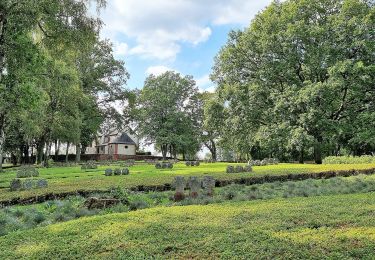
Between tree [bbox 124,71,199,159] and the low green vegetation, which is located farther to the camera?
tree [bbox 124,71,199,159]

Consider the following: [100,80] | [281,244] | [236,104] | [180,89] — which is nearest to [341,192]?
[281,244]

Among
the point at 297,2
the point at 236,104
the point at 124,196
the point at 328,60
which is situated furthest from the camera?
the point at 236,104

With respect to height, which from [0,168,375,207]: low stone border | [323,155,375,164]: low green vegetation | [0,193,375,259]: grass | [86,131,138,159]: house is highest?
[86,131,138,159]: house

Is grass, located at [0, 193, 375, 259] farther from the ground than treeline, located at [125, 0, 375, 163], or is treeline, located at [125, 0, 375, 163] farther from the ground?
treeline, located at [125, 0, 375, 163]

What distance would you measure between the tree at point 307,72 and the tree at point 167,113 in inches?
902

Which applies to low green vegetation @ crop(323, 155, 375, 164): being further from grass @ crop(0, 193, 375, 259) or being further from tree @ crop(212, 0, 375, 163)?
grass @ crop(0, 193, 375, 259)

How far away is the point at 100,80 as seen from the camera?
54.7m

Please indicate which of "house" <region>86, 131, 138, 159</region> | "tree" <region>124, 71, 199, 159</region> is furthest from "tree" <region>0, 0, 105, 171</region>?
"house" <region>86, 131, 138, 159</region>

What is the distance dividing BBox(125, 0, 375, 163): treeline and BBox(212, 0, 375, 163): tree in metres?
0.09

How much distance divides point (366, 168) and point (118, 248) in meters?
18.1

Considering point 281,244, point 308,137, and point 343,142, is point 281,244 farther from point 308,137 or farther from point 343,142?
point 343,142

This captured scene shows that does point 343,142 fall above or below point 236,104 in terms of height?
below

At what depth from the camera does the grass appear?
17.2 feet

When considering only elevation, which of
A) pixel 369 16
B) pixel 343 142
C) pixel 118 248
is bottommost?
Result: pixel 118 248
